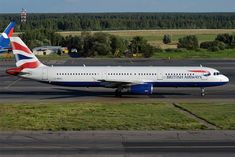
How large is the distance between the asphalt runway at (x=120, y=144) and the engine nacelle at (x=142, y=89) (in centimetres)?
1837

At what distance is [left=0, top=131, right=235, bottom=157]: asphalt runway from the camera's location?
2381 centimetres

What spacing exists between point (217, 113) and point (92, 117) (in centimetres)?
934

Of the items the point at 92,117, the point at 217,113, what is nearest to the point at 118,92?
the point at 217,113

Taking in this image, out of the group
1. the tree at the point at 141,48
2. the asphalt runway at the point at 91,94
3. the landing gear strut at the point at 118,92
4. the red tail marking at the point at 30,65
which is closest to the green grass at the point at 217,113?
the asphalt runway at the point at 91,94

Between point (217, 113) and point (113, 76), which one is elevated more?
point (113, 76)

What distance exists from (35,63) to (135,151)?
93.2ft

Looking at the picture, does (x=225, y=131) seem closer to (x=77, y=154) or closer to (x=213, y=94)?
(x=77, y=154)

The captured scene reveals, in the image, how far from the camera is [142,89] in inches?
1907

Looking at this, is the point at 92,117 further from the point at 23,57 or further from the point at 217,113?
the point at 23,57

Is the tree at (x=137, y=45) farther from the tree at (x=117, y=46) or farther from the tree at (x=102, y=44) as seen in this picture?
the tree at (x=102, y=44)

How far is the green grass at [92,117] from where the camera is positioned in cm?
3192

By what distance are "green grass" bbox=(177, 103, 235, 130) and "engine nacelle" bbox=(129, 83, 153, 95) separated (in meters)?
6.00

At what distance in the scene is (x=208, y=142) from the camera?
87.9 feet

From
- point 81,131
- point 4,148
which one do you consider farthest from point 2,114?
point 4,148
